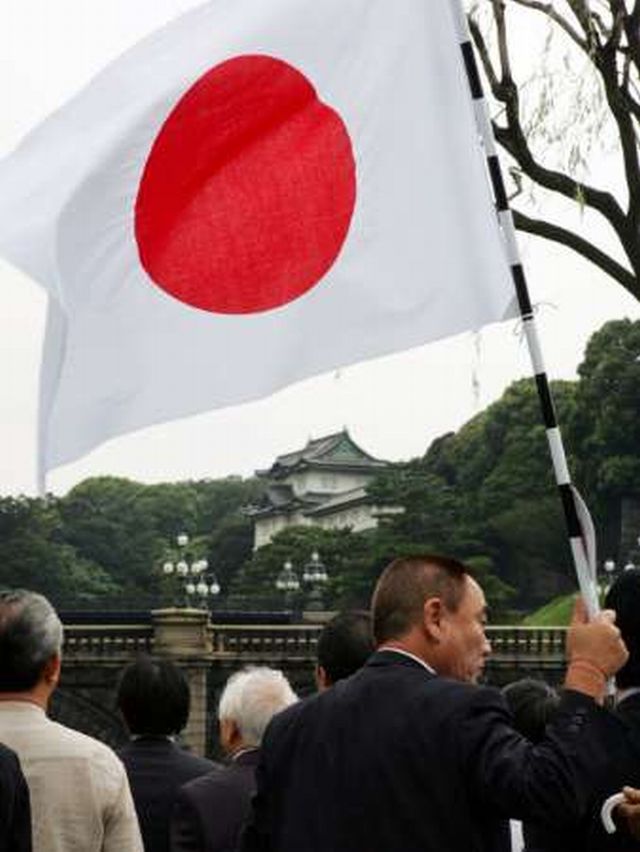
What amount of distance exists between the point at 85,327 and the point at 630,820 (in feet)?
7.38

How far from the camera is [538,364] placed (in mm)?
5066

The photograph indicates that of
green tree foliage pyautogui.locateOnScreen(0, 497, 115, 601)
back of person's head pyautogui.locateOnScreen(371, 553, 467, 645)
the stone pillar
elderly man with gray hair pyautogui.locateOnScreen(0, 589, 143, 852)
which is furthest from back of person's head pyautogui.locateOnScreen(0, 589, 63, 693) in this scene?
green tree foliage pyautogui.locateOnScreen(0, 497, 115, 601)

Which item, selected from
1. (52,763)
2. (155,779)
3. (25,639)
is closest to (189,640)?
(155,779)

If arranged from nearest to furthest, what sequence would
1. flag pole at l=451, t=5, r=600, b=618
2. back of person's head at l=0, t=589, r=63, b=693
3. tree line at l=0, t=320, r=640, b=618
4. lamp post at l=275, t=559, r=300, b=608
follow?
1. flag pole at l=451, t=5, r=600, b=618
2. back of person's head at l=0, t=589, r=63, b=693
3. tree line at l=0, t=320, r=640, b=618
4. lamp post at l=275, t=559, r=300, b=608

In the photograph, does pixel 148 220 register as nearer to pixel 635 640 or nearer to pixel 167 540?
pixel 635 640

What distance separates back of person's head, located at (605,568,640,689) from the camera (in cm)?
471

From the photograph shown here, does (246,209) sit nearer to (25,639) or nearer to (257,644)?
(25,639)

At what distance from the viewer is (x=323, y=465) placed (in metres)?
124

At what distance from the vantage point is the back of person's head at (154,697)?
646 centimetres

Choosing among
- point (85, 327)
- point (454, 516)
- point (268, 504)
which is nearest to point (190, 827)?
point (85, 327)

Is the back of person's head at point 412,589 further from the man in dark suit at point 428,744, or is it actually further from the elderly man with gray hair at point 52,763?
the elderly man with gray hair at point 52,763

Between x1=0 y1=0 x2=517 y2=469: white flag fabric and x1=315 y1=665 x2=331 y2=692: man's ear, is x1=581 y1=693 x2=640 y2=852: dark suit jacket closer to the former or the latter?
x1=0 y1=0 x2=517 y2=469: white flag fabric

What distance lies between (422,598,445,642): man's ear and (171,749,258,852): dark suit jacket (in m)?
1.59

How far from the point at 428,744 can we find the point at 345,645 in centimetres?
164
